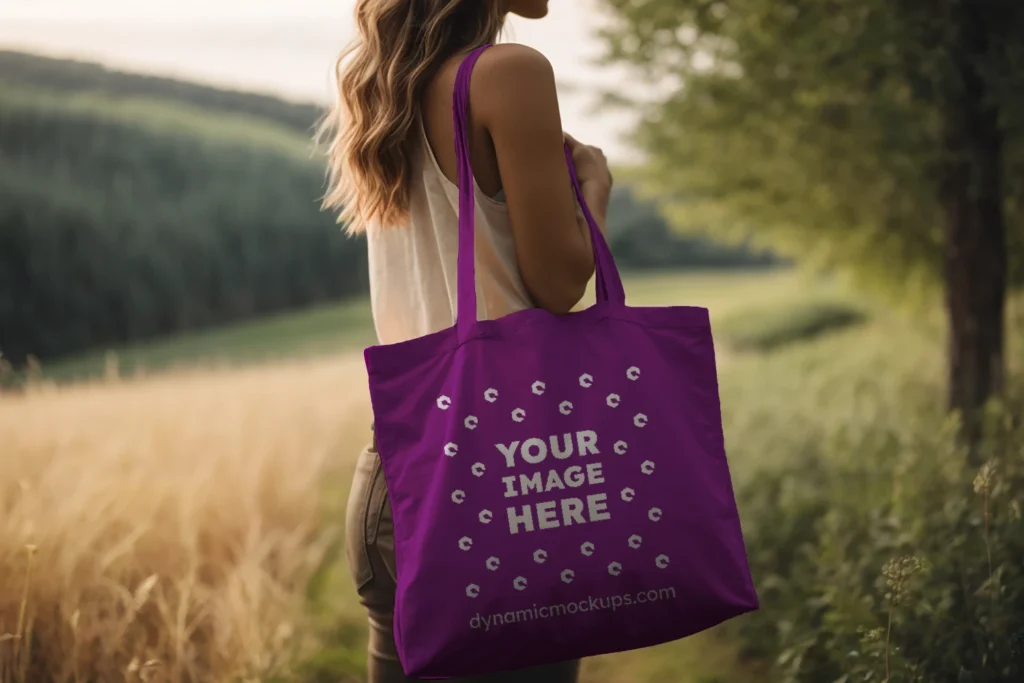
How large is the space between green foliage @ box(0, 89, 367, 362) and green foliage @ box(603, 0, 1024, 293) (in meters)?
7.01

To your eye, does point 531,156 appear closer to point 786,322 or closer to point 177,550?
point 177,550

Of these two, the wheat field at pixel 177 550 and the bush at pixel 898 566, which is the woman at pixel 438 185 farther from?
the bush at pixel 898 566

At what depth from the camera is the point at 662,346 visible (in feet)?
5.25

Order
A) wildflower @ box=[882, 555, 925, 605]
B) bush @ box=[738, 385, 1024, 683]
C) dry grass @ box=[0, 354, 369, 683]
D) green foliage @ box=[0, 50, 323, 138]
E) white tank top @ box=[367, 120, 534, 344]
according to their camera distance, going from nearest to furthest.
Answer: white tank top @ box=[367, 120, 534, 344]
wildflower @ box=[882, 555, 925, 605]
bush @ box=[738, 385, 1024, 683]
dry grass @ box=[0, 354, 369, 683]
green foliage @ box=[0, 50, 323, 138]

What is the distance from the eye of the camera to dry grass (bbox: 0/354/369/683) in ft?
8.46

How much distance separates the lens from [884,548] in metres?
3.05

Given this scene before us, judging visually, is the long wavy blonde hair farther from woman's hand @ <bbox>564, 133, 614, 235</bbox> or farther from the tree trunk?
the tree trunk

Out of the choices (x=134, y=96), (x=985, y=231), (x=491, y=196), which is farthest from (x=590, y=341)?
(x=134, y=96)

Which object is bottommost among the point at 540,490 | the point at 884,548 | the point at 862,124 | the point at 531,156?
the point at 884,548

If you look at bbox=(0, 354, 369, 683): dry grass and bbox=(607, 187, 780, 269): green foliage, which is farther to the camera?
bbox=(607, 187, 780, 269): green foliage

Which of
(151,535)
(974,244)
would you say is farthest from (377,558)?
(974,244)

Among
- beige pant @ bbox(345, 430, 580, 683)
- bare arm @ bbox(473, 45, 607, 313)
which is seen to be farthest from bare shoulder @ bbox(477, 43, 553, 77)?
beige pant @ bbox(345, 430, 580, 683)

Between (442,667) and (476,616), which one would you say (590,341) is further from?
(442,667)

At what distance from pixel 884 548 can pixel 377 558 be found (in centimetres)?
211
